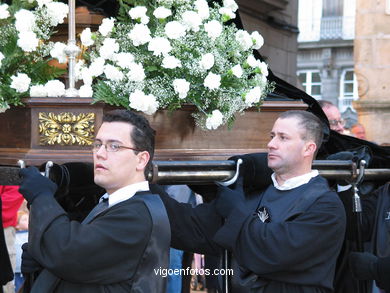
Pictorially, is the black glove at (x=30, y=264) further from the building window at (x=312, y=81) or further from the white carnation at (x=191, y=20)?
the building window at (x=312, y=81)

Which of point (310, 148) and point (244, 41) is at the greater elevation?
point (244, 41)

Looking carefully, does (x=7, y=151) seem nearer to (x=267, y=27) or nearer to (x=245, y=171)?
(x=245, y=171)

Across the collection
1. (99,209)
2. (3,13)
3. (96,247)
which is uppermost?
(3,13)

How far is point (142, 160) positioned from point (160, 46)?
96 cm

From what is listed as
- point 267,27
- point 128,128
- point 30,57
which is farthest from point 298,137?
point 267,27

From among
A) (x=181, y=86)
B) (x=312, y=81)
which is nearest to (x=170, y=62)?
(x=181, y=86)

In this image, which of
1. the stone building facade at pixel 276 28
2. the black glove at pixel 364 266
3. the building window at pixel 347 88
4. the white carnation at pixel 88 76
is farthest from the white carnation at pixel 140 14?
the building window at pixel 347 88

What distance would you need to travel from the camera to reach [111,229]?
378cm

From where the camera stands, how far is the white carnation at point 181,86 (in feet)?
15.7

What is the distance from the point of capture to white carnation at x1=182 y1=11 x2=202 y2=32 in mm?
4953

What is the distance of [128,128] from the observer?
13.2 feet

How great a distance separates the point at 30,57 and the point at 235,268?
152 cm

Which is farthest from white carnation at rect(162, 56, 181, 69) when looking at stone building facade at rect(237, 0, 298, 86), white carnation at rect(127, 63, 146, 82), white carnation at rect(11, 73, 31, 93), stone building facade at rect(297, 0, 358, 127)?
stone building facade at rect(297, 0, 358, 127)

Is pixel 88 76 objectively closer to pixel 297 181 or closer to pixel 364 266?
pixel 297 181
